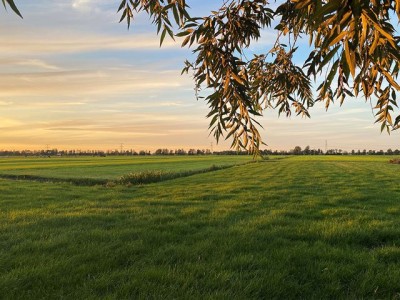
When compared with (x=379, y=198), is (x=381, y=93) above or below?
above

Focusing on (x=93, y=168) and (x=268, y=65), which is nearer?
(x=268, y=65)

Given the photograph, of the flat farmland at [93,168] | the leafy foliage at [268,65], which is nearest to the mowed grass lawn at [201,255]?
the leafy foliage at [268,65]

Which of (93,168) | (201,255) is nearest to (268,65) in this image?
(201,255)

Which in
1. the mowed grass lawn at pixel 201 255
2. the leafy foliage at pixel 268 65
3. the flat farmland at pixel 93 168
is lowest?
the flat farmland at pixel 93 168

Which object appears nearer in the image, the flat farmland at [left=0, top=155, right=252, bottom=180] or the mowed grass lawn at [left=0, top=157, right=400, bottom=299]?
the mowed grass lawn at [left=0, top=157, right=400, bottom=299]

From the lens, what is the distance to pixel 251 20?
4922 millimetres

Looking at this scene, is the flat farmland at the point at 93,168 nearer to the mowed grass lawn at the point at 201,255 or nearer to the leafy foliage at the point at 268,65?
the mowed grass lawn at the point at 201,255

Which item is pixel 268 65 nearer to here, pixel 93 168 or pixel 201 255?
pixel 201 255

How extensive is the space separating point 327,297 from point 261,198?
9.85 metres

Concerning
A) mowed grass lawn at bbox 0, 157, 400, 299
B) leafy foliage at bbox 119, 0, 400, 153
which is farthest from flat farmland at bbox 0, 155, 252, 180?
leafy foliage at bbox 119, 0, 400, 153

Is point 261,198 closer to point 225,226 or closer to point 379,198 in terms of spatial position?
point 379,198

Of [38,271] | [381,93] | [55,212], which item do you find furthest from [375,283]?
[55,212]

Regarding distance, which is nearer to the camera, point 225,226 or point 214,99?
point 214,99

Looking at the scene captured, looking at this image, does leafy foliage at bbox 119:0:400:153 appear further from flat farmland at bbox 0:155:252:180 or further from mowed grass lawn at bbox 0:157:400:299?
flat farmland at bbox 0:155:252:180
